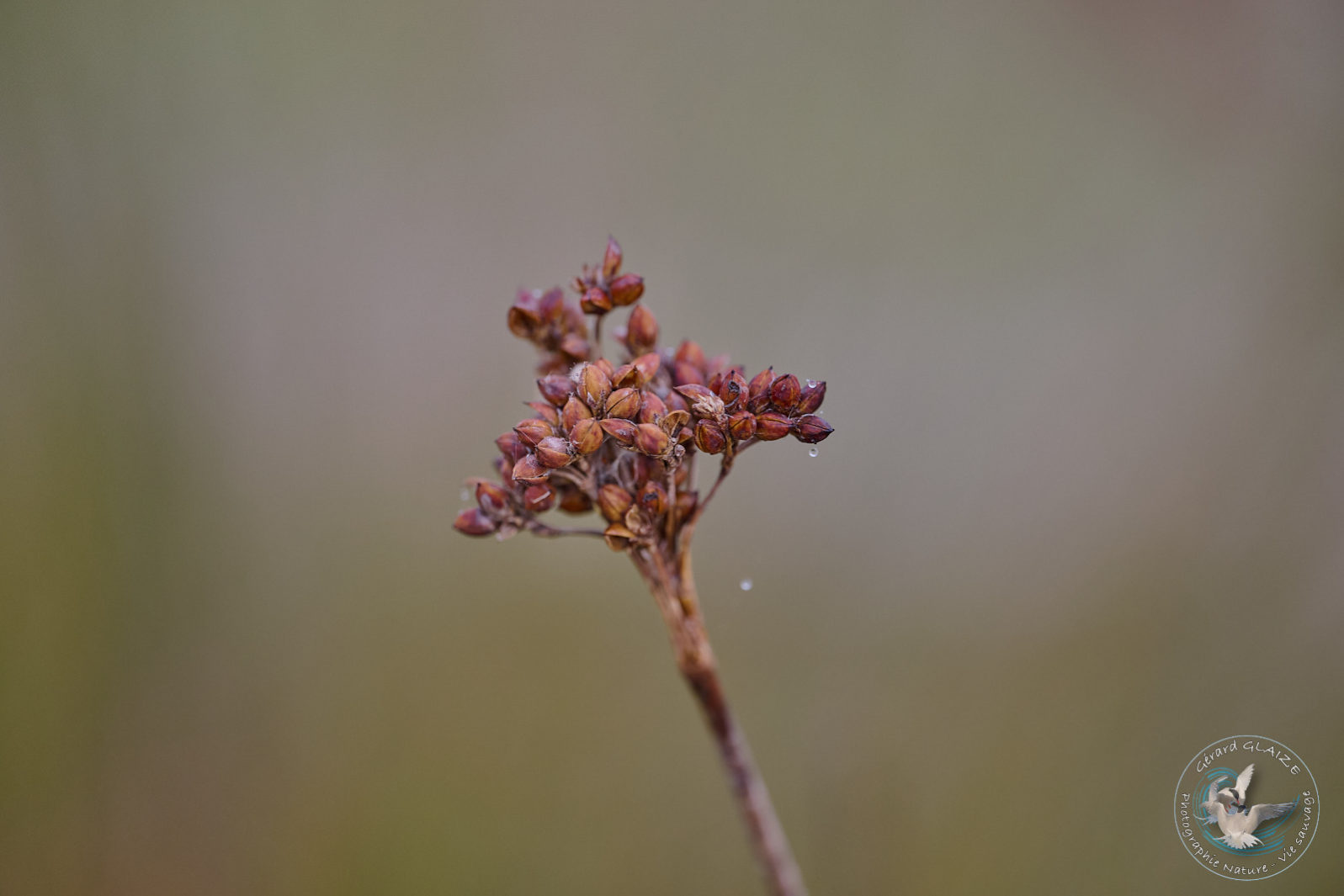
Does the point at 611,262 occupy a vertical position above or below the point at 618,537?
above

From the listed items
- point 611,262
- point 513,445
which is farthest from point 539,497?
point 611,262

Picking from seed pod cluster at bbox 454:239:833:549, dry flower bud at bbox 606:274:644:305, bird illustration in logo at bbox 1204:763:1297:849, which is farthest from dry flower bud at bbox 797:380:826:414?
bird illustration in logo at bbox 1204:763:1297:849

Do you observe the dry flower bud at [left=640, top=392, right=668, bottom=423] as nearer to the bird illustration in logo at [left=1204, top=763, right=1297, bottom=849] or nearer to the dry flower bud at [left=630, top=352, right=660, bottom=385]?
the dry flower bud at [left=630, top=352, right=660, bottom=385]

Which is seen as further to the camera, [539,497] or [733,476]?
[733,476]

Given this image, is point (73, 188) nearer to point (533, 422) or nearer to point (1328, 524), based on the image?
point (533, 422)

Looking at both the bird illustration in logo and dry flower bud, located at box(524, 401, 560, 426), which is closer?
dry flower bud, located at box(524, 401, 560, 426)

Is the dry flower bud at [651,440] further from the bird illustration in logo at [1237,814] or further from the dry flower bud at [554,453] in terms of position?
the bird illustration in logo at [1237,814]

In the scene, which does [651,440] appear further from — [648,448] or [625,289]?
[625,289]

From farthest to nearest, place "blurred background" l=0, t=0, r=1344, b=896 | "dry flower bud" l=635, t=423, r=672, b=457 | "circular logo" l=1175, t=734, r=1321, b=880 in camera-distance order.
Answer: "blurred background" l=0, t=0, r=1344, b=896 → "circular logo" l=1175, t=734, r=1321, b=880 → "dry flower bud" l=635, t=423, r=672, b=457
